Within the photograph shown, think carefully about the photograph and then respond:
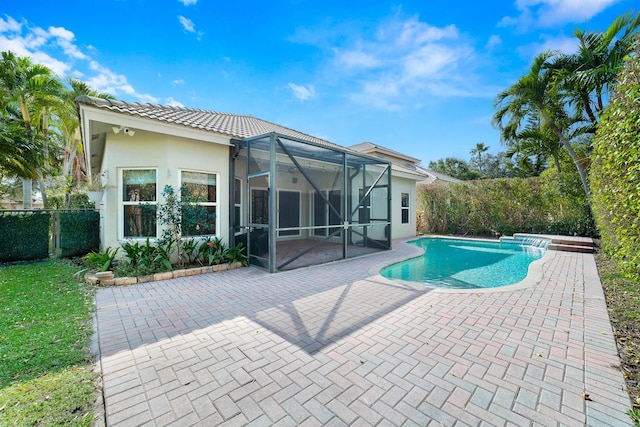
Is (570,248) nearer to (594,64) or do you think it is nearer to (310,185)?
(594,64)

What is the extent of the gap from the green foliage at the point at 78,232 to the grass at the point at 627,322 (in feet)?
39.5

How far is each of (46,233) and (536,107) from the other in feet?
59.9

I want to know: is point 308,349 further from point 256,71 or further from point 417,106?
point 417,106

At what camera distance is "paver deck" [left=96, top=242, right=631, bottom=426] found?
220cm

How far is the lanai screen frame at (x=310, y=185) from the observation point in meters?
7.04

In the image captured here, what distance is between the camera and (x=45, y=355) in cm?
298

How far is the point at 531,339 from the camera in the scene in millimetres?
3443

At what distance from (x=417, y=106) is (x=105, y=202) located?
15099 millimetres

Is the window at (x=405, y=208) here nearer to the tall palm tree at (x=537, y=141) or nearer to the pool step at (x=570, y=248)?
the tall palm tree at (x=537, y=141)

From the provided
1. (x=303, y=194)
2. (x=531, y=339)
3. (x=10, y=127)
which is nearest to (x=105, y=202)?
(x=10, y=127)

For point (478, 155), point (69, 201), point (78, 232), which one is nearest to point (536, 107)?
point (78, 232)

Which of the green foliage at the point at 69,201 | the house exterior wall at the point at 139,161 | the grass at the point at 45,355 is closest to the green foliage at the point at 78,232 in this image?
the house exterior wall at the point at 139,161

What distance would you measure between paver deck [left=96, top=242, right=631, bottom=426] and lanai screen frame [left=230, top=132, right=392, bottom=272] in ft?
7.88

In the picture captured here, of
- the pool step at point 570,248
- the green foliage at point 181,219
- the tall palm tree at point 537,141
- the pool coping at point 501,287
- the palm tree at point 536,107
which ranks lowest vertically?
the pool coping at point 501,287
